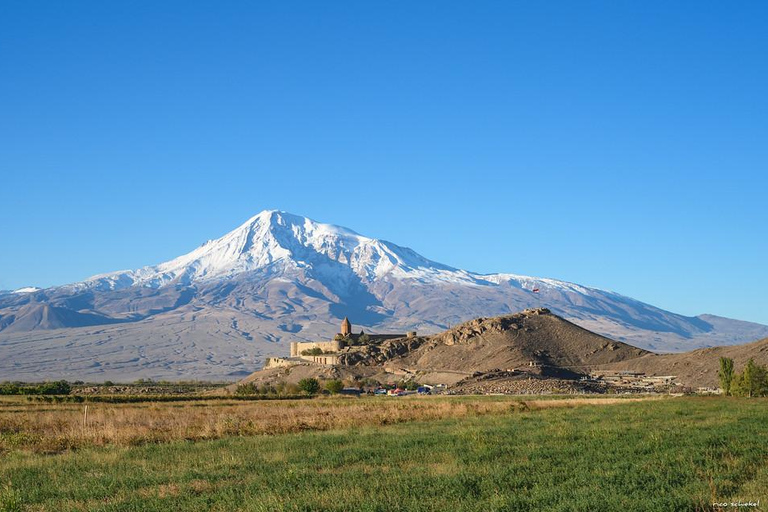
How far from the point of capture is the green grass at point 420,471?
14531mm

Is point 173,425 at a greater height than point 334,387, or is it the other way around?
point 173,425

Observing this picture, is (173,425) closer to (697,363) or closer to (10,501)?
(10,501)

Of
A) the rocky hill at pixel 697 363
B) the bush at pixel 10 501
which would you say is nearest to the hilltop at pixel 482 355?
the rocky hill at pixel 697 363

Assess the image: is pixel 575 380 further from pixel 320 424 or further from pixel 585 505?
pixel 585 505

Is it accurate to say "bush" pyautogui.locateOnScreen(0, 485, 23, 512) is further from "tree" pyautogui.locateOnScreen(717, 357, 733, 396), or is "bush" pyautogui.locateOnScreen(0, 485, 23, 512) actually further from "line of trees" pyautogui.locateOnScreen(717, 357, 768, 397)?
"tree" pyautogui.locateOnScreen(717, 357, 733, 396)

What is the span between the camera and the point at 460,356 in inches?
3942

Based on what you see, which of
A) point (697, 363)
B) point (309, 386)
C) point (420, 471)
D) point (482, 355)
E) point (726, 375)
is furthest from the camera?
point (482, 355)

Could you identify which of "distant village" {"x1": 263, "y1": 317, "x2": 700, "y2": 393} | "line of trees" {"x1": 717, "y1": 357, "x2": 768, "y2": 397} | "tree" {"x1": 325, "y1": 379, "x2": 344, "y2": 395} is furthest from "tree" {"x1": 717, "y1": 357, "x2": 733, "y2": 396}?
"tree" {"x1": 325, "y1": 379, "x2": 344, "y2": 395}

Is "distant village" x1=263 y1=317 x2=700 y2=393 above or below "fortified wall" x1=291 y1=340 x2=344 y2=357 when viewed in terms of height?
below

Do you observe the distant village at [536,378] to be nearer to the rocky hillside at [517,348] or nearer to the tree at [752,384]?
the rocky hillside at [517,348]

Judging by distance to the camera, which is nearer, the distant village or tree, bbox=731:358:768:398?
tree, bbox=731:358:768:398

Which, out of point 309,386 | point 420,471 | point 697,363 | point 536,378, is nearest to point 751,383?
point 536,378

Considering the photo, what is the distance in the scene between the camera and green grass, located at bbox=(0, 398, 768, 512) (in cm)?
1453

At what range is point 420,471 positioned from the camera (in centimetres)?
1752
